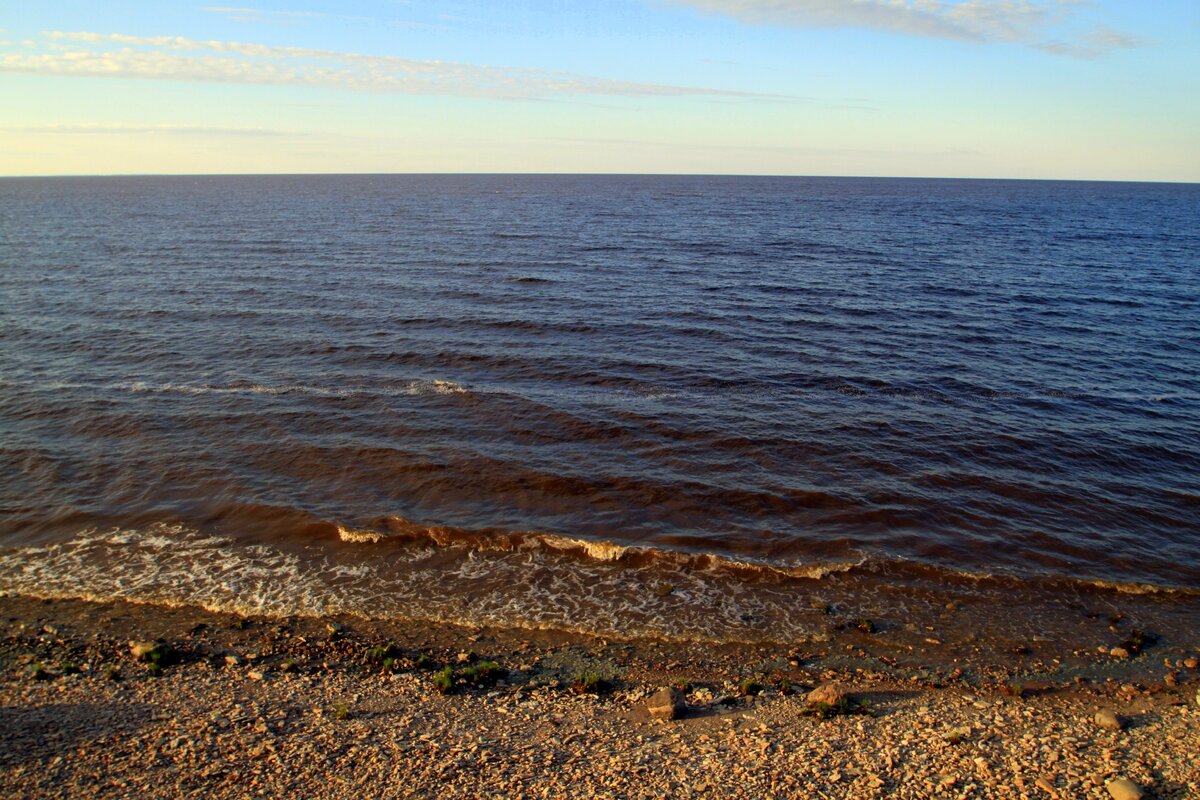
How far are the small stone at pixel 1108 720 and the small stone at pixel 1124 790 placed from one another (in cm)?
231

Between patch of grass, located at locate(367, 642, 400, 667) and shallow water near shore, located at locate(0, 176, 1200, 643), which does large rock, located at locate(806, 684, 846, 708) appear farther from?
patch of grass, located at locate(367, 642, 400, 667)

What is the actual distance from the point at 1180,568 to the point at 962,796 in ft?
46.2

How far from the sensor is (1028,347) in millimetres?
40688

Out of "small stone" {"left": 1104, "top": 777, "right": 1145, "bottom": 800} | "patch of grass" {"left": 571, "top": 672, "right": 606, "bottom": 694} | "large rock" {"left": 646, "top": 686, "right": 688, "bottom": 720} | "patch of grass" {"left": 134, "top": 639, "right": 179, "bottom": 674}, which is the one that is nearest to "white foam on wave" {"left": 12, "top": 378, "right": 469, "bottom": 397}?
"patch of grass" {"left": 134, "top": 639, "right": 179, "bottom": 674}

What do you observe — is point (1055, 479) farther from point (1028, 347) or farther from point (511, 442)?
point (511, 442)

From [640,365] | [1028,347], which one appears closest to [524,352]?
[640,365]

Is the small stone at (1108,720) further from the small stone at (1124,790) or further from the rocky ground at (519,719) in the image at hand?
the small stone at (1124,790)

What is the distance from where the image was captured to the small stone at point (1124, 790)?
1201 centimetres

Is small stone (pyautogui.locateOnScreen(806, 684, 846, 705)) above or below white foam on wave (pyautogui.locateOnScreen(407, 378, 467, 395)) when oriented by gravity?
below

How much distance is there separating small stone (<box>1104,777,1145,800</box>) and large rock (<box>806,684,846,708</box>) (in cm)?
463

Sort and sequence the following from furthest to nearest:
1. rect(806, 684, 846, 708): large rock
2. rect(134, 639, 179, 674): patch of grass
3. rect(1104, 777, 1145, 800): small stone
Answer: rect(134, 639, 179, 674): patch of grass, rect(806, 684, 846, 708): large rock, rect(1104, 777, 1145, 800): small stone

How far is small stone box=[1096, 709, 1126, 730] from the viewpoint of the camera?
14469 millimetres

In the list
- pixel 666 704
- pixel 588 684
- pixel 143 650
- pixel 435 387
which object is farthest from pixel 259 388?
pixel 666 704

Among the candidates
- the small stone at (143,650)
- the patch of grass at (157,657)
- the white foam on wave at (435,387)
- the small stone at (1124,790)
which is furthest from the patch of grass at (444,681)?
the white foam on wave at (435,387)
